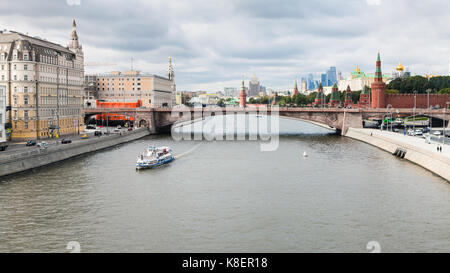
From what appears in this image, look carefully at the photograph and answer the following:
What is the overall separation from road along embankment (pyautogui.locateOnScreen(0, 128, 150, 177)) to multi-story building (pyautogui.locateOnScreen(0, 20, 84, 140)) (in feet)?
29.5

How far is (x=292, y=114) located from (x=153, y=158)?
5543 centimetres

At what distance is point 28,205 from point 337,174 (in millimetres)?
31380

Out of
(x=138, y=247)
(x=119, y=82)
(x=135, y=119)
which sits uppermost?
(x=119, y=82)

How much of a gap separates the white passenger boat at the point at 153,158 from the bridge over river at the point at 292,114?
4148cm

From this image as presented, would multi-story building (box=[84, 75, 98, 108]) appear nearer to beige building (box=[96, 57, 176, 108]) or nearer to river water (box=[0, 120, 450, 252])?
beige building (box=[96, 57, 176, 108])

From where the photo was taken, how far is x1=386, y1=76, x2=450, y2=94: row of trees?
561ft

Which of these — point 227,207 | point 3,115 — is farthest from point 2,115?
point 227,207

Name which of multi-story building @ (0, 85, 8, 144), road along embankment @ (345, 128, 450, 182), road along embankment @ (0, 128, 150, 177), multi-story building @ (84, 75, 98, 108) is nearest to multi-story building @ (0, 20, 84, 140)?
multi-story building @ (0, 85, 8, 144)

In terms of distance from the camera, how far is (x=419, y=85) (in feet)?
566

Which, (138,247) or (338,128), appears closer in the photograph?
(138,247)

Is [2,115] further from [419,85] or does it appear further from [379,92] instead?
[419,85]

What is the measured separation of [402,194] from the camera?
39781mm
